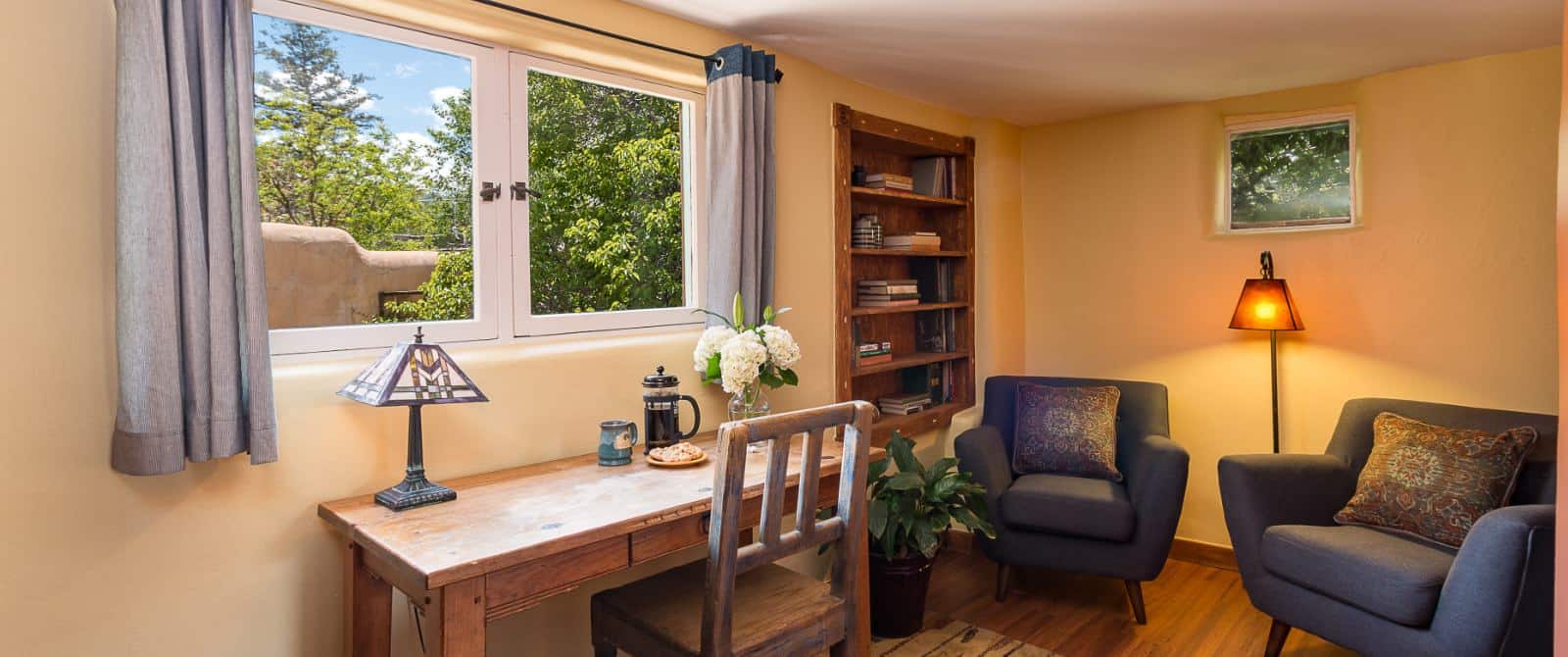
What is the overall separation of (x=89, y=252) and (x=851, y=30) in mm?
2105

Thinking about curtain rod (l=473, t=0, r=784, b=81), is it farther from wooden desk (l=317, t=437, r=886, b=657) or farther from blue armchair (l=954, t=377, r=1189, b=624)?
blue armchair (l=954, t=377, r=1189, b=624)

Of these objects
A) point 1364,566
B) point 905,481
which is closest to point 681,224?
point 905,481

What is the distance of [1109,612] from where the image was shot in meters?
3.19

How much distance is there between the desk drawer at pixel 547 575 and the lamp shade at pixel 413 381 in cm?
41

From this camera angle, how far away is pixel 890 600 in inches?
117

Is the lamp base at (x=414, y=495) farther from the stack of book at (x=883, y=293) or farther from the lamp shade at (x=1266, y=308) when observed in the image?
the lamp shade at (x=1266, y=308)

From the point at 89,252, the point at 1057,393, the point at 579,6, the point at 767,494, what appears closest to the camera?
the point at 89,252

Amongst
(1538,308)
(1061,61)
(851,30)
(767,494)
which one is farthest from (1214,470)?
(767,494)

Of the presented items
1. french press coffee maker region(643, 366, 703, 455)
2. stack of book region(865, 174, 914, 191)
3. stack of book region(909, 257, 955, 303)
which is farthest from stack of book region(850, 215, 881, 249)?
french press coffee maker region(643, 366, 703, 455)

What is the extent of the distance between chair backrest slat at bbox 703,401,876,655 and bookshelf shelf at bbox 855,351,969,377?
1.54 metres

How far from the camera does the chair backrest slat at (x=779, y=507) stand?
5.59 feet

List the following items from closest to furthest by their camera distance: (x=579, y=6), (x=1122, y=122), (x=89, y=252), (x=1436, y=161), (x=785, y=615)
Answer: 1. (x=89, y=252)
2. (x=785, y=615)
3. (x=579, y=6)
4. (x=1436, y=161)
5. (x=1122, y=122)

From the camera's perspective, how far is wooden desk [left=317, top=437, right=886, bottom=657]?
1.55 meters

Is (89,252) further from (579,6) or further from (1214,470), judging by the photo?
(1214,470)
